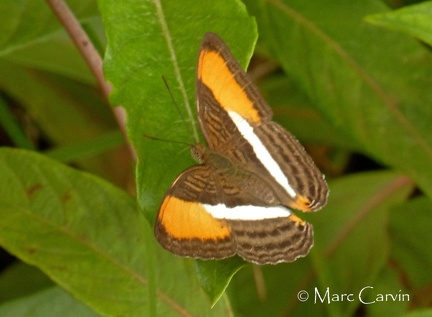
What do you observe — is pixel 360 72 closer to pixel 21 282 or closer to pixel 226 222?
pixel 226 222

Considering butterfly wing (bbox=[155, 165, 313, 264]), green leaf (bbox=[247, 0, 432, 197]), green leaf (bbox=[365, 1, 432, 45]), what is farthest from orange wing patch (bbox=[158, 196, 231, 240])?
green leaf (bbox=[247, 0, 432, 197])

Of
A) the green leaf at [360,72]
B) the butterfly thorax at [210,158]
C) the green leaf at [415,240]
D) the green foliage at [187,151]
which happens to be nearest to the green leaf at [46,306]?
the green foliage at [187,151]

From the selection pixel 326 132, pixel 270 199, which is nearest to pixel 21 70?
pixel 326 132

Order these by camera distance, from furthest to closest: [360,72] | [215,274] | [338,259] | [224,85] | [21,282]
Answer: [338,259] < [21,282] < [360,72] < [224,85] < [215,274]

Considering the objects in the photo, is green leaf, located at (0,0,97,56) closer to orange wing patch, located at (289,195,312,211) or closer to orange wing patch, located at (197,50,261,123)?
orange wing patch, located at (197,50,261,123)

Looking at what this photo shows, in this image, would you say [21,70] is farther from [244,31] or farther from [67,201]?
[244,31]

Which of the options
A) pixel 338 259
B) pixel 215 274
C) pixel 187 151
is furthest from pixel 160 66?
pixel 338 259
